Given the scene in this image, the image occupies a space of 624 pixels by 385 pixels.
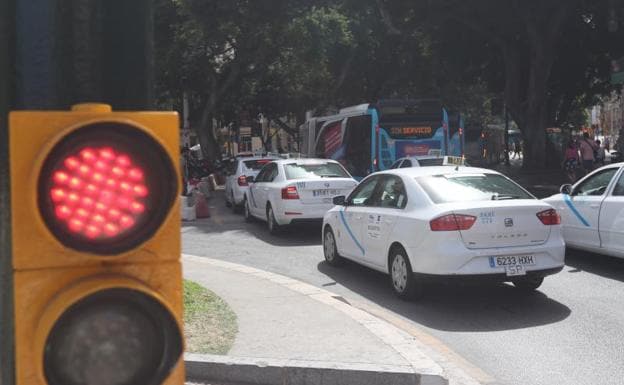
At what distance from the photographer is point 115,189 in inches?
55.8

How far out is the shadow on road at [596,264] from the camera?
29.9ft

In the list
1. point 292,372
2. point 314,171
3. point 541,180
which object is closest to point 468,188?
point 292,372

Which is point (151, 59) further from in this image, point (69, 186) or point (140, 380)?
point (140, 380)

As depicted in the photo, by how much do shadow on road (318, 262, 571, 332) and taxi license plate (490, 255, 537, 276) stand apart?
0.42m

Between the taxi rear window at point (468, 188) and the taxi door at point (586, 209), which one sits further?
the taxi door at point (586, 209)

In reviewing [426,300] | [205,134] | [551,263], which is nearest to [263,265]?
[426,300]

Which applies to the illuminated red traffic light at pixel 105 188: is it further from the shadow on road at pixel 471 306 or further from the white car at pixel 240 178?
the white car at pixel 240 178

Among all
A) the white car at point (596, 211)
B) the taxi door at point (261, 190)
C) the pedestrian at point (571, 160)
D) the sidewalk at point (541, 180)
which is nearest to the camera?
the white car at point (596, 211)

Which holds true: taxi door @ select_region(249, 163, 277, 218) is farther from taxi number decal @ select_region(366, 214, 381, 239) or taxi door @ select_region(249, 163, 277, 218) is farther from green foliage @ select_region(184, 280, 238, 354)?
green foliage @ select_region(184, 280, 238, 354)

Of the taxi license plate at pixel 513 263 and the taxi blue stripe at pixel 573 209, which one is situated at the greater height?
the taxi blue stripe at pixel 573 209

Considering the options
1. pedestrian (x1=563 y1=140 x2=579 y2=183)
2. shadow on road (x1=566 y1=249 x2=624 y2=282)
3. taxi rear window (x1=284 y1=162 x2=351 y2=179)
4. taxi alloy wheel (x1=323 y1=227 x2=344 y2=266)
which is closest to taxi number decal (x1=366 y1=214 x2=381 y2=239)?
taxi alloy wheel (x1=323 y1=227 x2=344 y2=266)

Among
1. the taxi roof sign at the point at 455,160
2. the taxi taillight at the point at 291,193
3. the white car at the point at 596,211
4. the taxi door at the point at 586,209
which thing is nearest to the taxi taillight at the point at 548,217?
the white car at the point at 596,211

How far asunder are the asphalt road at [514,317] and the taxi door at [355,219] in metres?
0.40

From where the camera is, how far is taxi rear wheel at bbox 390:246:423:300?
7586 mm
